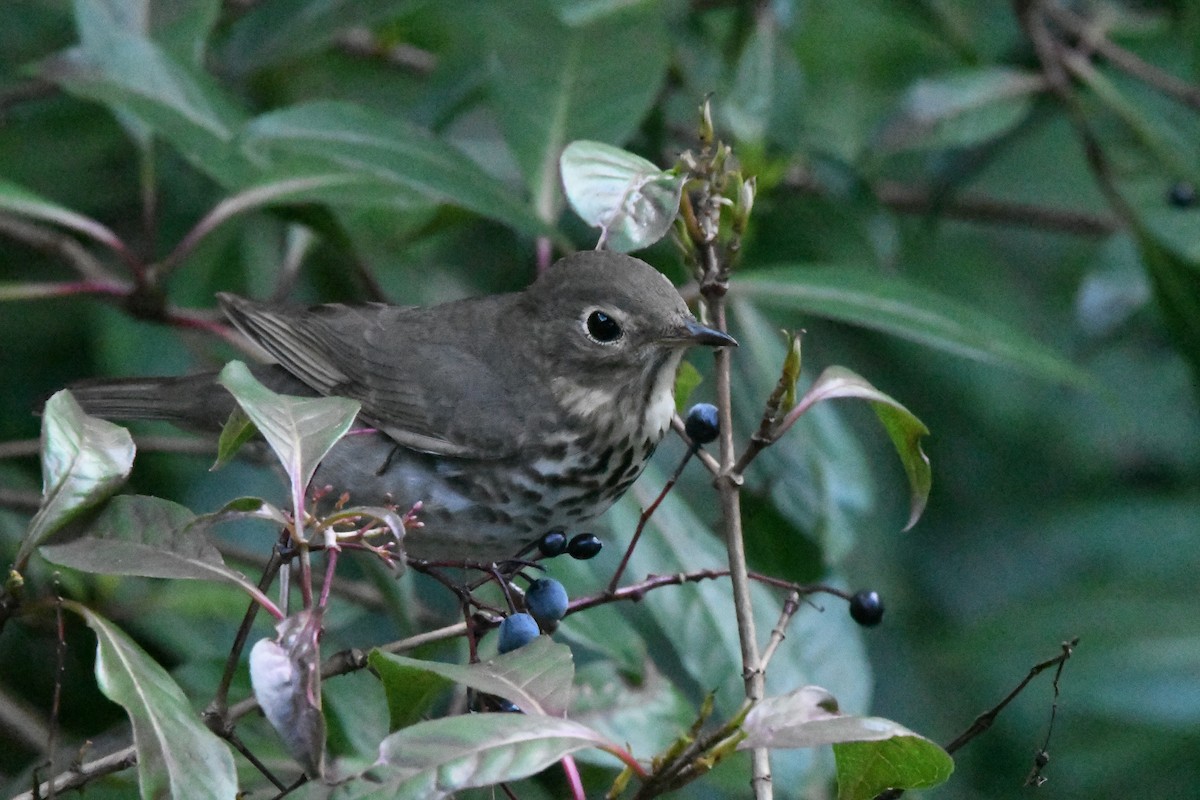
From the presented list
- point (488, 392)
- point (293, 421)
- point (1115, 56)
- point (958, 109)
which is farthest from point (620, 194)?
point (1115, 56)

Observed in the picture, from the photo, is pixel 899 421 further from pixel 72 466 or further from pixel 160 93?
pixel 160 93

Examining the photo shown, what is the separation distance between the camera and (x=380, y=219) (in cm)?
412

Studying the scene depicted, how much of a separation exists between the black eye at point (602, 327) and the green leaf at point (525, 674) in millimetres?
1352

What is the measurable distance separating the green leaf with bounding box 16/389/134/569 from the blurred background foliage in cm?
93

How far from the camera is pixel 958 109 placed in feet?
14.4

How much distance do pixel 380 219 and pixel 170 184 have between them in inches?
32.0

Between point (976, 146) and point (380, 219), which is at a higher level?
point (976, 146)

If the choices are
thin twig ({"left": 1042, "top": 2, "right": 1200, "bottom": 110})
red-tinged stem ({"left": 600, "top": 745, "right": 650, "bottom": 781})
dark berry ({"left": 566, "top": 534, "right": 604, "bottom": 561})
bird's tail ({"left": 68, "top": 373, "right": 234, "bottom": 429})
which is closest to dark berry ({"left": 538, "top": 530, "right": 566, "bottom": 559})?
dark berry ({"left": 566, "top": 534, "right": 604, "bottom": 561})

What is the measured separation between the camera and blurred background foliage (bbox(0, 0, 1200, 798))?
3.53 m

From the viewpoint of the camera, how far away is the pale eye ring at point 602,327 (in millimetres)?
3229

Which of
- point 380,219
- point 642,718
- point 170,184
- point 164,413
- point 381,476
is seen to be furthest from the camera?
point 170,184

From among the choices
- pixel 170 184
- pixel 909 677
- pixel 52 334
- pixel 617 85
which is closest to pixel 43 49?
pixel 170 184

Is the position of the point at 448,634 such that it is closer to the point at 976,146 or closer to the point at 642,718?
the point at 642,718

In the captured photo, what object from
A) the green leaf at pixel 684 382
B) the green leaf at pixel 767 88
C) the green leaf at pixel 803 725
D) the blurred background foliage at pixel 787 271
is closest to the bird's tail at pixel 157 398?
the blurred background foliage at pixel 787 271
